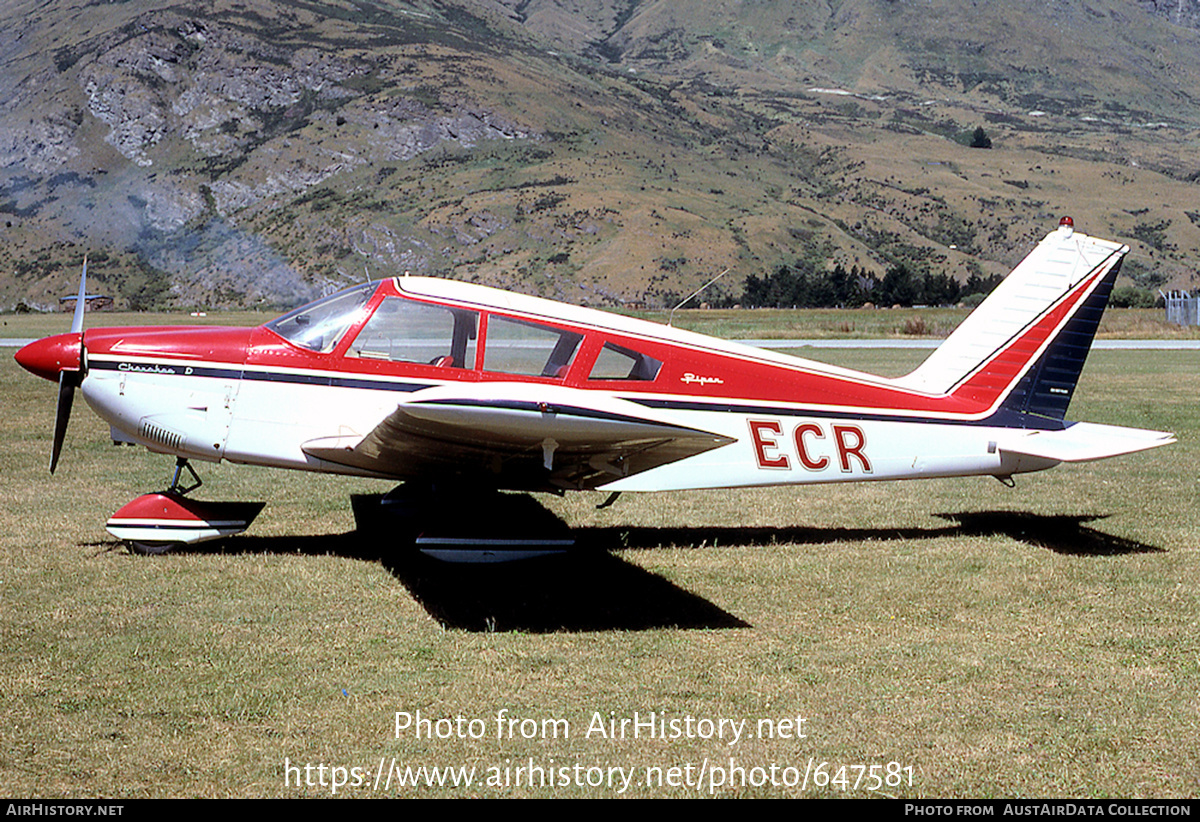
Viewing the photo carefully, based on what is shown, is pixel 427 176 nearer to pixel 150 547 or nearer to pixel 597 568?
pixel 150 547

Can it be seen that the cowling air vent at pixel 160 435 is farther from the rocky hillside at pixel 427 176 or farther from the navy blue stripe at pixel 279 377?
the rocky hillside at pixel 427 176

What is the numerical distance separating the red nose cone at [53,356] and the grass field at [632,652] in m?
1.52

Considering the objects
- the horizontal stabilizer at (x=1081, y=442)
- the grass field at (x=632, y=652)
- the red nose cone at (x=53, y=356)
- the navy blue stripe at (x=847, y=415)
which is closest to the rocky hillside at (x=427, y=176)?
the navy blue stripe at (x=847, y=415)

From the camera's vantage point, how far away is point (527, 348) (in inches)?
317

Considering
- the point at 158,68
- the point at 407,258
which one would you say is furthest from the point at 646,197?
the point at 158,68

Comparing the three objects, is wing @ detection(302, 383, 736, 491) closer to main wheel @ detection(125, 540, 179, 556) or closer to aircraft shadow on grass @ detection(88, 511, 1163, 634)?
aircraft shadow on grass @ detection(88, 511, 1163, 634)

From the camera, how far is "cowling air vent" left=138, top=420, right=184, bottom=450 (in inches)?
313

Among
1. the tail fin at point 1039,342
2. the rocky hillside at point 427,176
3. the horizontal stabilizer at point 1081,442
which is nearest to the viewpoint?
the horizontal stabilizer at point 1081,442

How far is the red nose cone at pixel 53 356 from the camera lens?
783cm

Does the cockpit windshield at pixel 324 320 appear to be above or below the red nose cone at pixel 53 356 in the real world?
above

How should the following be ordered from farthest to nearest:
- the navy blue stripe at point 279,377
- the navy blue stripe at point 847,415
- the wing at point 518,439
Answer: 1. the navy blue stripe at point 847,415
2. the navy blue stripe at point 279,377
3. the wing at point 518,439

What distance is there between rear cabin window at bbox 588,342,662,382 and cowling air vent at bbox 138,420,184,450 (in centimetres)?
327

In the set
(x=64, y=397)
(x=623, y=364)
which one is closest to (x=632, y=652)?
(x=623, y=364)

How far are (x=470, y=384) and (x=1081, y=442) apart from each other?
16.9 ft
